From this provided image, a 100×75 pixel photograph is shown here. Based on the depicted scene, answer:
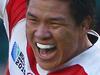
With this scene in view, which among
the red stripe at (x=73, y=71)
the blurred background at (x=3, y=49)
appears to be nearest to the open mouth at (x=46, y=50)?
the red stripe at (x=73, y=71)

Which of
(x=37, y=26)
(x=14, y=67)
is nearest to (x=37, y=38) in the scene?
(x=37, y=26)

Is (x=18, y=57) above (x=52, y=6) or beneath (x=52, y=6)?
beneath

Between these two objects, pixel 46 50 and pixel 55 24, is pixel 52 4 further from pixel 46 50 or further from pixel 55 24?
pixel 46 50

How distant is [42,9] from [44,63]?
10.0 inches

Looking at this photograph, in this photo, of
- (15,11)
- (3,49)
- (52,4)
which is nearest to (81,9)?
(52,4)

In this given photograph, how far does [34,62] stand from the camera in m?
2.22

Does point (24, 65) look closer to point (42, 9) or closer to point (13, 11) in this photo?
point (13, 11)

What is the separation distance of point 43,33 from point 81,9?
214 millimetres

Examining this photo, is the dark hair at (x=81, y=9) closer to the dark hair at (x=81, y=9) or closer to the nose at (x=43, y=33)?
the dark hair at (x=81, y=9)

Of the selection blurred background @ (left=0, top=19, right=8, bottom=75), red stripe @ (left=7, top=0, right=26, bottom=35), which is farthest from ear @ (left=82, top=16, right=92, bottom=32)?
blurred background @ (left=0, top=19, right=8, bottom=75)

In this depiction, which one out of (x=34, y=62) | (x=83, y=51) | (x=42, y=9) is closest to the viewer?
(x=42, y=9)

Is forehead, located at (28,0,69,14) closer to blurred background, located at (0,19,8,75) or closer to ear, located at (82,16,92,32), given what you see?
ear, located at (82,16,92,32)

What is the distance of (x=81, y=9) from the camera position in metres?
1.97

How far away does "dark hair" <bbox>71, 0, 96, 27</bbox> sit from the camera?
1945 mm
